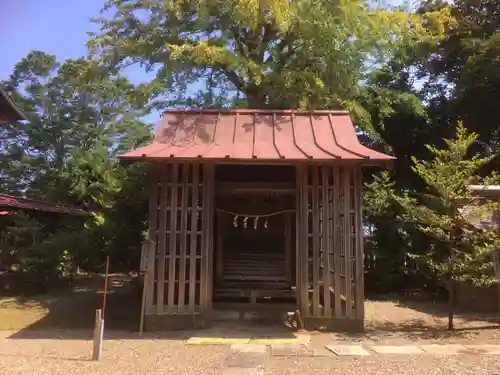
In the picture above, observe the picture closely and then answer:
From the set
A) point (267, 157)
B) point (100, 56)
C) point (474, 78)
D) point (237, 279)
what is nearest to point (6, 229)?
point (100, 56)

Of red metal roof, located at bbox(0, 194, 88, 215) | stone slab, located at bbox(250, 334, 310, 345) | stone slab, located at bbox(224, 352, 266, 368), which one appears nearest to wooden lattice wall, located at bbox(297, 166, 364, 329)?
stone slab, located at bbox(250, 334, 310, 345)

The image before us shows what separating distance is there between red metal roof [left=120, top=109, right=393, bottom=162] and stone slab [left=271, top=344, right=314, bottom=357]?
11.7 feet

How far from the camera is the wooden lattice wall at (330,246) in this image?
9.97 metres

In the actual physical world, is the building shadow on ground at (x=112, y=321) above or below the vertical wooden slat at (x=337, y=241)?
below

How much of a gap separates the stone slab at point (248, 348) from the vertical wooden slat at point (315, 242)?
1872 mm

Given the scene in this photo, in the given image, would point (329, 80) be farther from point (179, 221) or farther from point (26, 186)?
point (26, 186)

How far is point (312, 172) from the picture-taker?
34.2ft

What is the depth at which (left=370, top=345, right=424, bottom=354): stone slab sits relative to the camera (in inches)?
319

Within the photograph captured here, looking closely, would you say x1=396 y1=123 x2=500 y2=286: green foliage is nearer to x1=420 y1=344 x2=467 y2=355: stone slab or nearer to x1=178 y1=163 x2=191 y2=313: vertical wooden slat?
x1=420 y1=344 x2=467 y2=355: stone slab

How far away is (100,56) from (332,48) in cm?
768

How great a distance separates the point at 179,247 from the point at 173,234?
31cm

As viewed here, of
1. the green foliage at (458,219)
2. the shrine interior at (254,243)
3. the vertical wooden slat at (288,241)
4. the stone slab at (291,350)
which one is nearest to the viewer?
the stone slab at (291,350)

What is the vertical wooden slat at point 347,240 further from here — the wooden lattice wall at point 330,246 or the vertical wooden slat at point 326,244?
the vertical wooden slat at point 326,244

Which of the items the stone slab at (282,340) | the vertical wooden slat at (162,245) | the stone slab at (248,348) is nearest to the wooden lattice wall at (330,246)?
the stone slab at (282,340)
